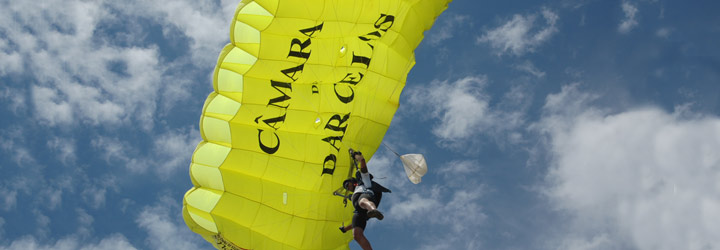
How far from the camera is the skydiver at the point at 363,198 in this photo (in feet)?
36.3

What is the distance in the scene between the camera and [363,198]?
11250mm

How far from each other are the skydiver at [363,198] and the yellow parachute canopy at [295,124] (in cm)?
71

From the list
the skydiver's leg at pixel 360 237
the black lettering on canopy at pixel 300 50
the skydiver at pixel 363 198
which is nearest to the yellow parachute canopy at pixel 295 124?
the black lettering on canopy at pixel 300 50

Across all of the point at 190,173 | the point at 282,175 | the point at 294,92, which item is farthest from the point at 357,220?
the point at 190,173

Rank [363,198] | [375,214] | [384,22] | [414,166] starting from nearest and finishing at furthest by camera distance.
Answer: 1. [375,214]
2. [363,198]
3. [384,22]
4. [414,166]

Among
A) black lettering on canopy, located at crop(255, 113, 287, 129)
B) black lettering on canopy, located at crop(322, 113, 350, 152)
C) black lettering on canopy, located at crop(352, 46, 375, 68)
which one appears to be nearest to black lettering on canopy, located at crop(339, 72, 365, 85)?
black lettering on canopy, located at crop(352, 46, 375, 68)

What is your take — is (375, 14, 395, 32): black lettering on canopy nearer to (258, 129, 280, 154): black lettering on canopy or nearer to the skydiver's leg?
(258, 129, 280, 154): black lettering on canopy

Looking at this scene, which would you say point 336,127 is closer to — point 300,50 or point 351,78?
point 351,78

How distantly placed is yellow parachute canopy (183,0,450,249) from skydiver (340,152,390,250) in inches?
27.9

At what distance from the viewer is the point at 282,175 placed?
12.5m

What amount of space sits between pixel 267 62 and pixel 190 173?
2759 millimetres

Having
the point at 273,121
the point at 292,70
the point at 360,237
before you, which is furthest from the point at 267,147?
the point at 360,237

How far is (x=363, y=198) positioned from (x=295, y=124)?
2.14 m

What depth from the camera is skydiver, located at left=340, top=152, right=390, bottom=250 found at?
1108cm
